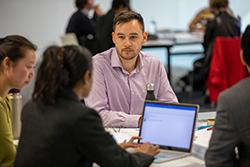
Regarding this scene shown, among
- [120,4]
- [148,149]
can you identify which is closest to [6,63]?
[148,149]

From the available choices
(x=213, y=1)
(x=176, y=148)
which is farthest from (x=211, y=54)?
(x=176, y=148)

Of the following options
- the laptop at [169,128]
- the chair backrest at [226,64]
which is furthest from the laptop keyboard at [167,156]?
the chair backrest at [226,64]

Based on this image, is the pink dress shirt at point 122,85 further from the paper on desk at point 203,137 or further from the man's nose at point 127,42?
the paper on desk at point 203,137

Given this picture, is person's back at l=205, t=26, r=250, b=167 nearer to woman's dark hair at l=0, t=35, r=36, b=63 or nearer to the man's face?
woman's dark hair at l=0, t=35, r=36, b=63

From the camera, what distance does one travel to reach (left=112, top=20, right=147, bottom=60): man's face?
2957 mm

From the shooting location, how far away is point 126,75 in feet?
9.98

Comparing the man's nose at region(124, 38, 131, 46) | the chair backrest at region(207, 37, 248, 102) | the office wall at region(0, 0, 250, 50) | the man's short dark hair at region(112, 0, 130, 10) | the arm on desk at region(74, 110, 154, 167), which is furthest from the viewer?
the office wall at region(0, 0, 250, 50)

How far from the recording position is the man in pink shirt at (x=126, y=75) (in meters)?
2.96

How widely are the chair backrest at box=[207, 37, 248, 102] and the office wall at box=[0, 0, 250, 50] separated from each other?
2816 millimetres

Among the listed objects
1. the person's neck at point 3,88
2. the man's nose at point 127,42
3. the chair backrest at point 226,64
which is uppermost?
the man's nose at point 127,42

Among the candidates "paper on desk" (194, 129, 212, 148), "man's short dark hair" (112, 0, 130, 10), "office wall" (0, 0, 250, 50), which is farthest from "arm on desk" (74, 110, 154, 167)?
"office wall" (0, 0, 250, 50)

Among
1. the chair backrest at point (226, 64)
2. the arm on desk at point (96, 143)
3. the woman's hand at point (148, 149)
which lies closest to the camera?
the arm on desk at point (96, 143)

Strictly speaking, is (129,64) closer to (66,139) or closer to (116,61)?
(116,61)

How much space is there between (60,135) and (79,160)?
0.45 feet
